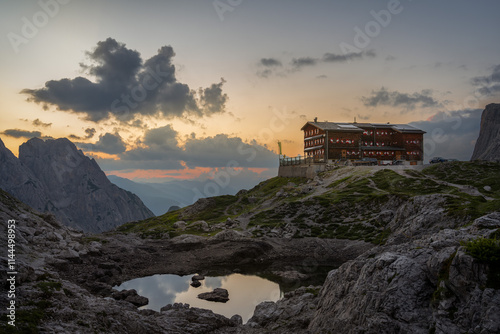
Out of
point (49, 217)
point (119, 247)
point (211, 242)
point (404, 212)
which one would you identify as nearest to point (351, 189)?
point (404, 212)

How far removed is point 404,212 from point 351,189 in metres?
30.6

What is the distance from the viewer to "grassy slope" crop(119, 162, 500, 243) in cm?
8209

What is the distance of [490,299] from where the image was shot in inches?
724

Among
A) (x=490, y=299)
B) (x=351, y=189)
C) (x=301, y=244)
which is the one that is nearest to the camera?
(x=490, y=299)

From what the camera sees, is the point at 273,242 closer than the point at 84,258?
No

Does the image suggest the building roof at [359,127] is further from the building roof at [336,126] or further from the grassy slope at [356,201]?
the grassy slope at [356,201]

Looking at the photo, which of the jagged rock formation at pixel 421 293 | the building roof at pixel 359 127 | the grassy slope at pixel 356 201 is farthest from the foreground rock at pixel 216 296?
the building roof at pixel 359 127

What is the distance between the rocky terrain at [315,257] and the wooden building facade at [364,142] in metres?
17.8

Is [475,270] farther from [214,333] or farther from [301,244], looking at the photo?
[301,244]

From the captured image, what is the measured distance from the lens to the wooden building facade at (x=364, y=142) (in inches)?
5463

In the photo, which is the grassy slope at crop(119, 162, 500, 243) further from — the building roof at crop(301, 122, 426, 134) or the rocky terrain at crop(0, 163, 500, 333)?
the building roof at crop(301, 122, 426, 134)

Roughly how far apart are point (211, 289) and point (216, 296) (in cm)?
591

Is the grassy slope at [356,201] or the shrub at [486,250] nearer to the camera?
the shrub at [486,250]

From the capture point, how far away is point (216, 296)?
51500 mm
